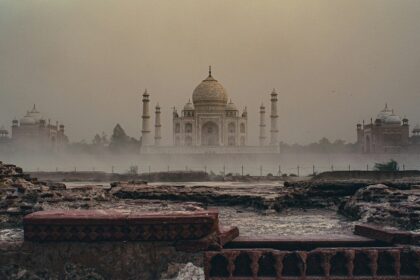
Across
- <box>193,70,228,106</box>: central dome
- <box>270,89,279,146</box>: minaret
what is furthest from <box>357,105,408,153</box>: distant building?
<box>193,70,228,106</box>: central dome

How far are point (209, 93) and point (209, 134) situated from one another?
3.60m

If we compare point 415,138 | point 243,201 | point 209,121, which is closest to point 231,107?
point 209,121

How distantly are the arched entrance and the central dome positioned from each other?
1.95 m

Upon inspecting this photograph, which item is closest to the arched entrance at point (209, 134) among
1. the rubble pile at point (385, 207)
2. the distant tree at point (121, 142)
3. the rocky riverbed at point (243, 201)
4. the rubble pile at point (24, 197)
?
the distant tree at point (121, 142)

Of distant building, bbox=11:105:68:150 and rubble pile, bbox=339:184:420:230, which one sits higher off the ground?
→ distant building, bbox=11:105:68:150

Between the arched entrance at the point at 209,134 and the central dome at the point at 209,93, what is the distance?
6.39 ft

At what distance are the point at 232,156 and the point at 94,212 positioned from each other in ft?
118

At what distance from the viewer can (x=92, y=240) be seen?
4.39m

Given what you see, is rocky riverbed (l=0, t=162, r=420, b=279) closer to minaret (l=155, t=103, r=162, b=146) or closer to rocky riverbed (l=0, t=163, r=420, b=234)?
rocky riverbed (l=0, t=163, r=420, b=234)

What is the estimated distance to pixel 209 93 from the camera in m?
45.5

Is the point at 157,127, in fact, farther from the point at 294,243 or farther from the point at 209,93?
the point at 294,243

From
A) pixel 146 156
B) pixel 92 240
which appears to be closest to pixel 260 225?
pixel 92 240

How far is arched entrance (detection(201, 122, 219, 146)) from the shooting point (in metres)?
46.5

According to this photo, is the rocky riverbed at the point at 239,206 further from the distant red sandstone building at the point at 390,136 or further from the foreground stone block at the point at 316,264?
the distant red sandstone building at the point at 390,136
